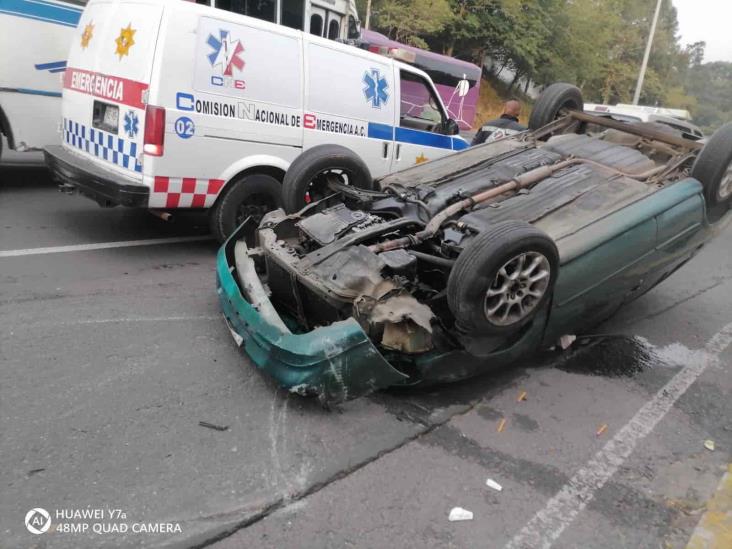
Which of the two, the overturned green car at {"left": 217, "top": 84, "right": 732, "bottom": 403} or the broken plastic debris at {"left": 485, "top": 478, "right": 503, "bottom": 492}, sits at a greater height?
the overturned green car at {"left": 217, "top": 84, "right": 732, "bottom": 403}

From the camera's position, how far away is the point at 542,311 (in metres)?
3.49

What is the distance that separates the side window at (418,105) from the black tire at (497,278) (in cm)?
365

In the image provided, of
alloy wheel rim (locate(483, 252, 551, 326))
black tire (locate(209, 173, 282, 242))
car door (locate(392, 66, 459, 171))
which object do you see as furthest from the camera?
car door (locate(392, 66, 459, 171))

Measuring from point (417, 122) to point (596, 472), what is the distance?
4714 mm

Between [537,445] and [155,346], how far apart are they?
2320mm

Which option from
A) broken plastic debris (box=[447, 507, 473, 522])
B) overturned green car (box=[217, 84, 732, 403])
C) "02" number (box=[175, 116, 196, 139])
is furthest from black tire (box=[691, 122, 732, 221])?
"02" number (box=[175, 116, 196, 139])

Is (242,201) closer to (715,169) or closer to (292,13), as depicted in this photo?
(715,169)

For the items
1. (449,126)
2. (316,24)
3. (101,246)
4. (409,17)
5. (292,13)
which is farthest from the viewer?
(409,17)

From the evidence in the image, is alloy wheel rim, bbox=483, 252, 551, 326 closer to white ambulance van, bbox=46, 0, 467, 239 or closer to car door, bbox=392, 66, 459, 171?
white ambulance van, bbox=46, 0, 467, 239

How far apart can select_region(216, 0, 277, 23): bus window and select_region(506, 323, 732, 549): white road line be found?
752 cm

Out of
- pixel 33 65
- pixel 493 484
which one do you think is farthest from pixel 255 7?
pixel 493 484

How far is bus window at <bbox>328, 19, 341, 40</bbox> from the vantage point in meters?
9.90

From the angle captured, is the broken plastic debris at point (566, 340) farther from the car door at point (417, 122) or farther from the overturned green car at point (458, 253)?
the car door at point (417, 122)

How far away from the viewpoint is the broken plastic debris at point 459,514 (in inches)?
96.4
